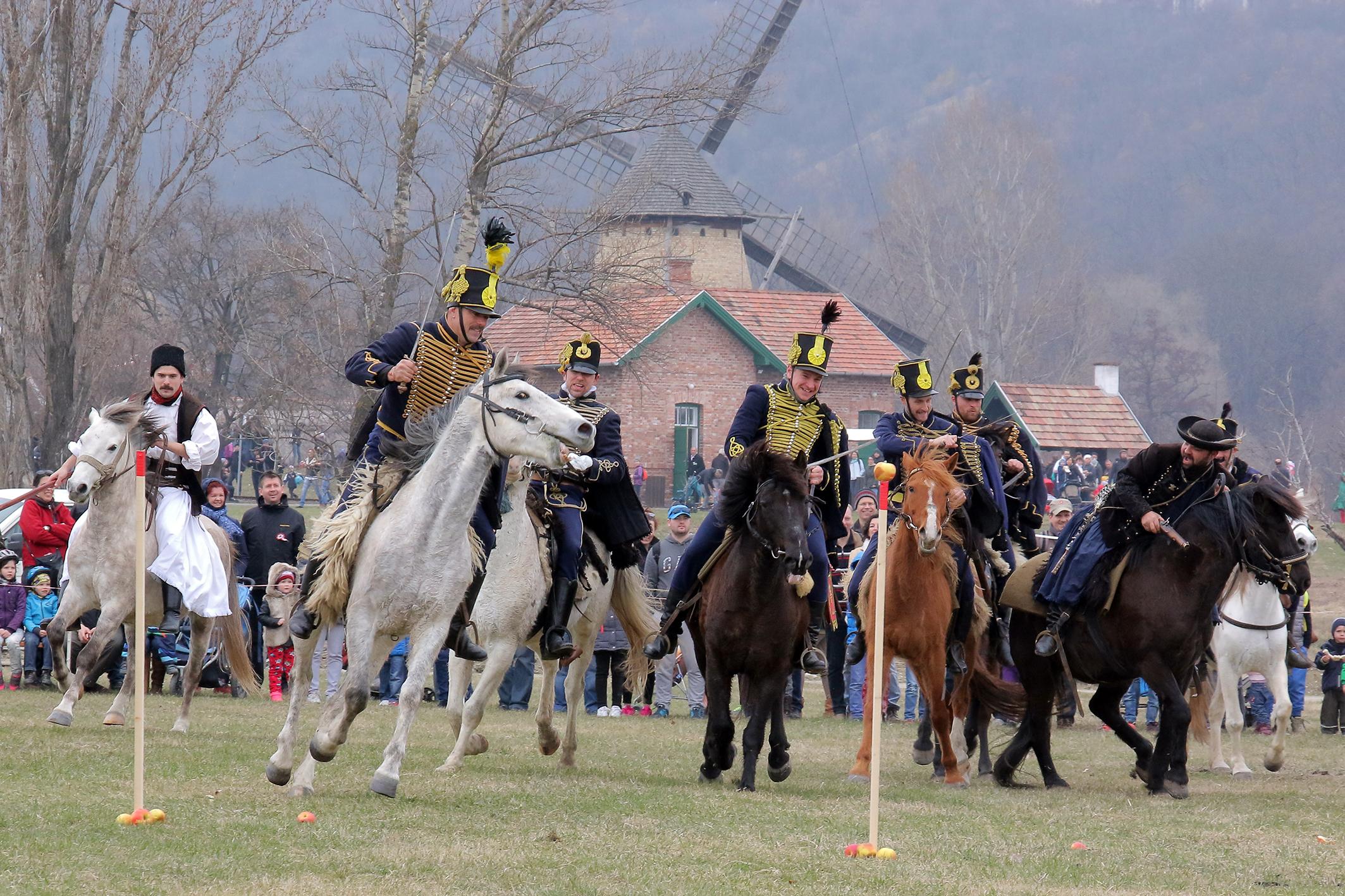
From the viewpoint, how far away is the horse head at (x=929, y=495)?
1203 centimetres

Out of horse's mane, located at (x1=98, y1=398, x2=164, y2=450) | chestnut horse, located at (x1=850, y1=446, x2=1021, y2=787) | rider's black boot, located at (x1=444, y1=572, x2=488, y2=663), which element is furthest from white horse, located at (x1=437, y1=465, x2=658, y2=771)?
horse's mane, located at (x1=98, y1=398, x2=164, y2=450)

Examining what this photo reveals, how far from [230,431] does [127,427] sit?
4002 centimetres

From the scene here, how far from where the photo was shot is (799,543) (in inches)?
434

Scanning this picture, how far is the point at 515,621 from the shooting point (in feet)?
39.7

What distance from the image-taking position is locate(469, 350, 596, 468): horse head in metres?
9.72

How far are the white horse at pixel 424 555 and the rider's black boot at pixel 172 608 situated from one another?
3849 millimetres

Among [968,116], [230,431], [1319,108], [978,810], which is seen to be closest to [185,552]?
[978,810]

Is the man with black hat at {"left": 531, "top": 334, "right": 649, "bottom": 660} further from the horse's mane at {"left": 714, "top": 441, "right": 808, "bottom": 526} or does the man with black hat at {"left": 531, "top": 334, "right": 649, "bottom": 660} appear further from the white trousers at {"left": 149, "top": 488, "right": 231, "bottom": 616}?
the white trousers at {"left": 149, "top": 488, "right": 231, "bottom": 616}

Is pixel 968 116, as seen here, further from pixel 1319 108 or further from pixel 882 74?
pixel 882 74

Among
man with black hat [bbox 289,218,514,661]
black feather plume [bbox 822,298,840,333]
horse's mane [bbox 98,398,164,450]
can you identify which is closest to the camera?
man with black hat [bbox 289,218,514,661]

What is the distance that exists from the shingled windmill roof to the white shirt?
177 feet

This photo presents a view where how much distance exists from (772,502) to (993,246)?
243ft

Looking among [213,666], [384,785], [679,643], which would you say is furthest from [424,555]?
[213,666]

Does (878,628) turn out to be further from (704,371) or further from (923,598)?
(704,371)
